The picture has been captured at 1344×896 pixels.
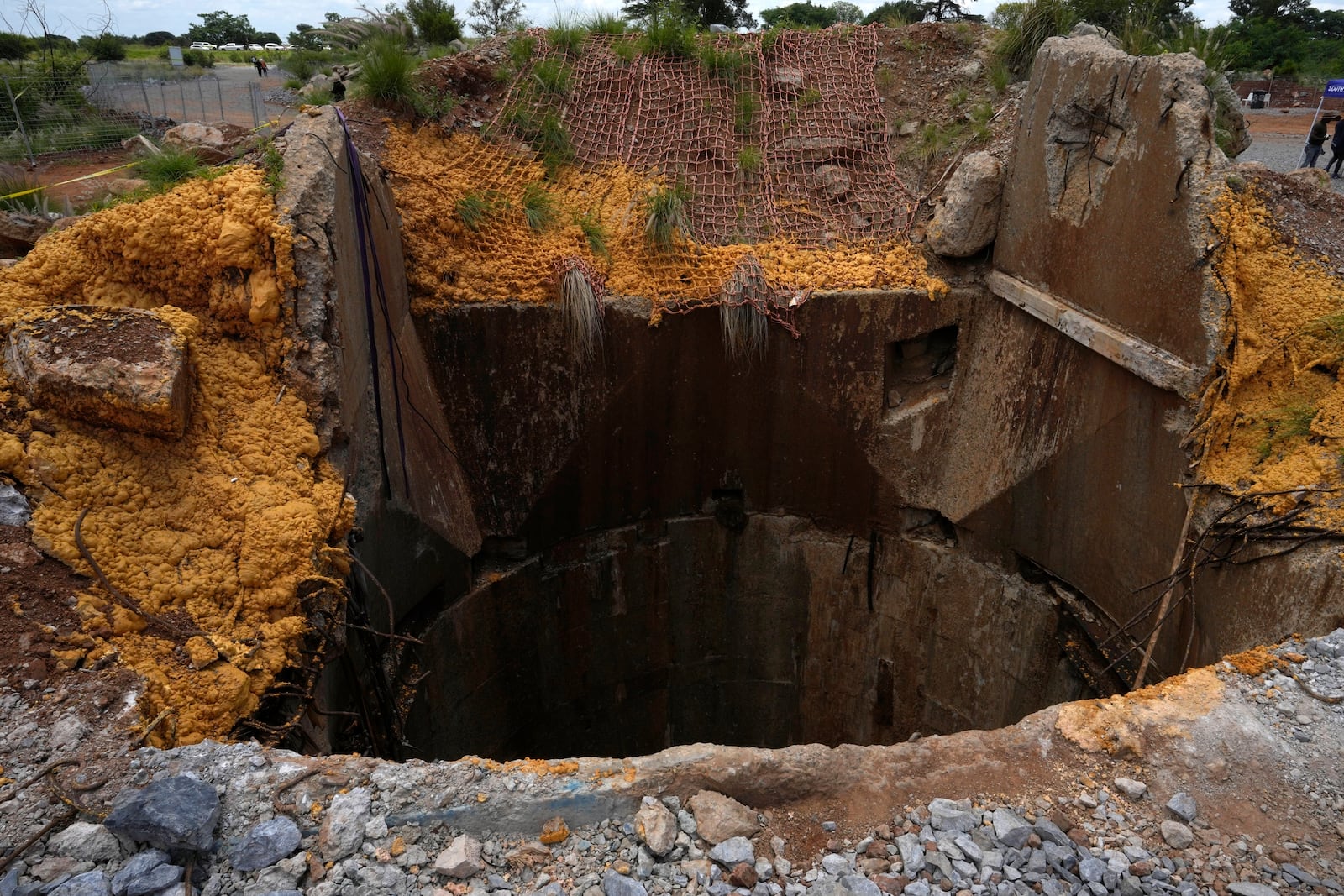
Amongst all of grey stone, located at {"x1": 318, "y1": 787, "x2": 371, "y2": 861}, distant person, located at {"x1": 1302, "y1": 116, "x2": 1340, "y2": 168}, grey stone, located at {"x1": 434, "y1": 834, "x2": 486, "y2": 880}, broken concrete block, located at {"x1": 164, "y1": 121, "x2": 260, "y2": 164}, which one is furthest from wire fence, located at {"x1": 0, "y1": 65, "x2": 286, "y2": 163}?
distant person, located at {"x1": 1302, "y1": 116, "x2": 1340, "y2": 168}

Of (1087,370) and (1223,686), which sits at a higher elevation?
(1087,370)

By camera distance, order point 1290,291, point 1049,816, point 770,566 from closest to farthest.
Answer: point 1049,816 → point 1290,291 → point 770,566

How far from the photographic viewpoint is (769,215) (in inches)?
240

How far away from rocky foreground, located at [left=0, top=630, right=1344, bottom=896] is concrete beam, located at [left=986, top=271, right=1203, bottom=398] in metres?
2.04

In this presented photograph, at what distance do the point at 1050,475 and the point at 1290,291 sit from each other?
157 cm

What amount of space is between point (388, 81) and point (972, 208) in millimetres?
3950

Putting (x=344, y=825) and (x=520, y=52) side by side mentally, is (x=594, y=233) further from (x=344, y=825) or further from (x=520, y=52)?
(x=344, y=825)

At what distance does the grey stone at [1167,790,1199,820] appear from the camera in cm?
243

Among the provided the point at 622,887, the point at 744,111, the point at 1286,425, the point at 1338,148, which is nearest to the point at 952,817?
the point at 622,887

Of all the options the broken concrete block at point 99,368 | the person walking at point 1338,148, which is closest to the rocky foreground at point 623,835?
the broken concrete block at point 99,368

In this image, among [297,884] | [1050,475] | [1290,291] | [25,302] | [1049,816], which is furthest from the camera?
[1050,475]

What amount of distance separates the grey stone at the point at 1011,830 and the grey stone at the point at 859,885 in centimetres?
40

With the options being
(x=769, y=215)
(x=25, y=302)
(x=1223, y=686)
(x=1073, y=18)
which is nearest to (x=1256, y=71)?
(x=1073, y=18)

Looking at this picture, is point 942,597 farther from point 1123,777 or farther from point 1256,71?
point 1256,71
